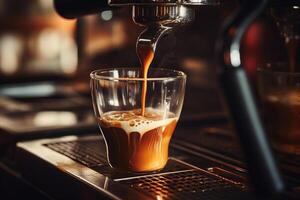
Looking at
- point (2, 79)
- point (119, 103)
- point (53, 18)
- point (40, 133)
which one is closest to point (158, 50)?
point (119, 103)

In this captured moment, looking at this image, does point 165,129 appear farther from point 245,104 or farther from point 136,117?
point 245,104

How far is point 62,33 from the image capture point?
3688 mm

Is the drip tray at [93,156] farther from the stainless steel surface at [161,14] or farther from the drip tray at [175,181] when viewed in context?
the stainless steel surface at [161,14]

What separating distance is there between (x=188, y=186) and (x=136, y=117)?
0.44ft

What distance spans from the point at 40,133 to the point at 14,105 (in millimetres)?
391

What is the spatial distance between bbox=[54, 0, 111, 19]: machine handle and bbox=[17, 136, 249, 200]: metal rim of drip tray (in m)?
0.24

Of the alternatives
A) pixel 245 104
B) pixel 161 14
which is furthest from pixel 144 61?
pixel 245 104

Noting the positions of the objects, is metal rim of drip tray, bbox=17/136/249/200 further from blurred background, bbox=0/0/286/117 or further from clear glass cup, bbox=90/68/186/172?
blurred background, bbox=0/0/286/117

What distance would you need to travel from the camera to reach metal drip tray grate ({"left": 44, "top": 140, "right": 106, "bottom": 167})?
0.99m

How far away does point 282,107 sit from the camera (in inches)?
39.5

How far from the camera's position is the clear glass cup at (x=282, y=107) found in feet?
3.22

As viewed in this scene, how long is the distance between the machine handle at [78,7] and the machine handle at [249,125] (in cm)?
38

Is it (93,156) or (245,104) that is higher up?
(245,104)

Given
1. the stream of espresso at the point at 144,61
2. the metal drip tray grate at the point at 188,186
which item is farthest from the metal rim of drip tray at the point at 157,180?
the stream of espresso at the point at 144,61
